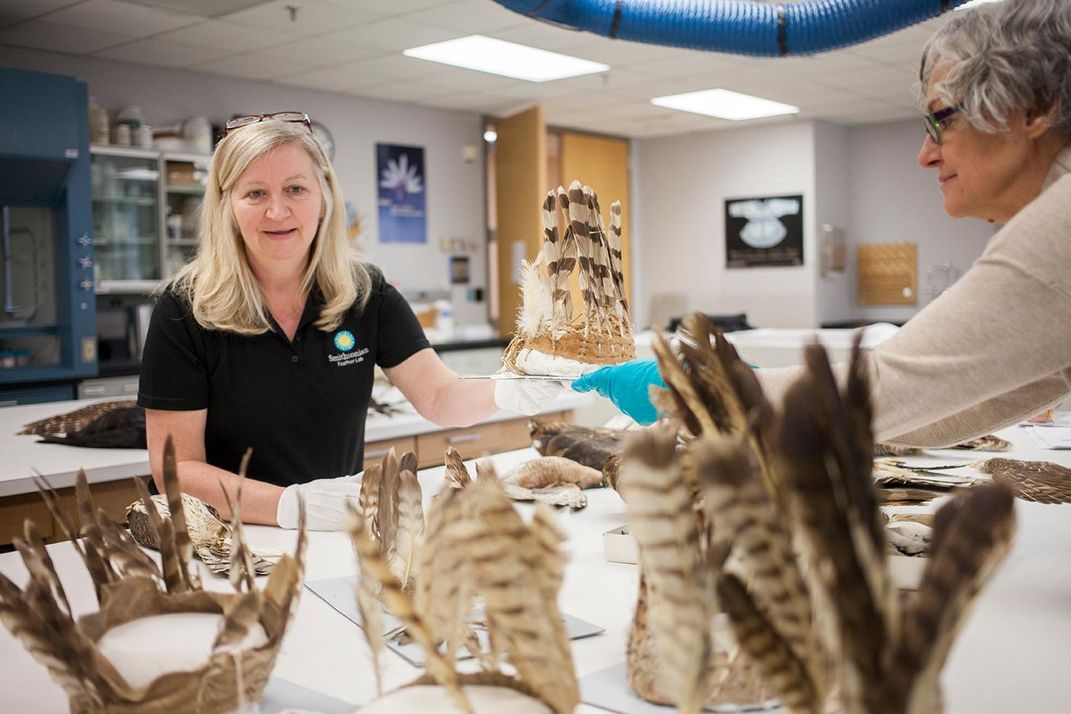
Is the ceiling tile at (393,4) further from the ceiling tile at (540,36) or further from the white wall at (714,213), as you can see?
the white wall at (714,213)

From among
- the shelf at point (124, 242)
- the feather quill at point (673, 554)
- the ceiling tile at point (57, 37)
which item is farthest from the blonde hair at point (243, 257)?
the shelf at point (124, 242)

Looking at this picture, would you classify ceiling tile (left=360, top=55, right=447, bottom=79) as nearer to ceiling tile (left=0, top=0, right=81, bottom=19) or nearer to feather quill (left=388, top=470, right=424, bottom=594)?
ceiling tile (left=0, top=0, right=81, bottom=19)

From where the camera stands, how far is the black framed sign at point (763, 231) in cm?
951

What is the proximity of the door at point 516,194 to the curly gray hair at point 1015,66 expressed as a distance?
6.34 m

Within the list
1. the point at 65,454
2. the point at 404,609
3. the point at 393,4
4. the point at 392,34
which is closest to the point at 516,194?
the point at 392,34

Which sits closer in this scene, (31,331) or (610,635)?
(610,635)

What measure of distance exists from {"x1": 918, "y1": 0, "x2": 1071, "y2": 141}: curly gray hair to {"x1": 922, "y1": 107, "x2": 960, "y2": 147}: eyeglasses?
0.03 metres

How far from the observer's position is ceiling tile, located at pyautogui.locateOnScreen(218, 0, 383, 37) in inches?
201

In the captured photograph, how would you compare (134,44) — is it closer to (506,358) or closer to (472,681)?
(506,358)

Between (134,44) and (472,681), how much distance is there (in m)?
6.02

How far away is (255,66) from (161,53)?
25.2 inches

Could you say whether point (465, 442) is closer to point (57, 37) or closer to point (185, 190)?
point (185, 190)

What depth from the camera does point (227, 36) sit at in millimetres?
5684

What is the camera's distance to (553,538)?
0.70 m
